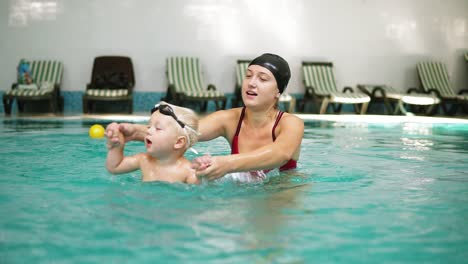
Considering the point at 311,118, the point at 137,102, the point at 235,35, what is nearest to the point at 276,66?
the point at 311,118

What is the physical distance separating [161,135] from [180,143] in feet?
0.44

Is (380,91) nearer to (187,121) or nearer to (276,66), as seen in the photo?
(276,66)

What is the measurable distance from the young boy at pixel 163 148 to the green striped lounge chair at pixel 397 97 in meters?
8.88

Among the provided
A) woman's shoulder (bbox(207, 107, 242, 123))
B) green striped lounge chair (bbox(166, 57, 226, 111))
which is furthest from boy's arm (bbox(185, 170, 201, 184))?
green striped lounge chair (bbox(166, 57, 226, 111))

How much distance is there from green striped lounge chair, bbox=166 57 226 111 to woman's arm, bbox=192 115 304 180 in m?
7.03

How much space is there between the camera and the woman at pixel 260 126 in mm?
3322

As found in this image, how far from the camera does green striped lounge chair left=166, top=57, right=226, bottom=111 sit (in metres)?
11.0

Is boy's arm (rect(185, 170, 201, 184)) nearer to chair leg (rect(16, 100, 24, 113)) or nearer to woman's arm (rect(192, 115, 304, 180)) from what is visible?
woman's arm (rect(192, 115, 304, 180))

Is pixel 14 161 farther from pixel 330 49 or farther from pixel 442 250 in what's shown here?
pixel 330 49

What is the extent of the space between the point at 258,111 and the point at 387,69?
9.97 metres

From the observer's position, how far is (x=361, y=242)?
8.70ft

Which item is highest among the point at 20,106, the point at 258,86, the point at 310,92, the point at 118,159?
the point at 258,86

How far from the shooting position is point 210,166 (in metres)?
2.94

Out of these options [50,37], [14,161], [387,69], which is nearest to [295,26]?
[387,69]
